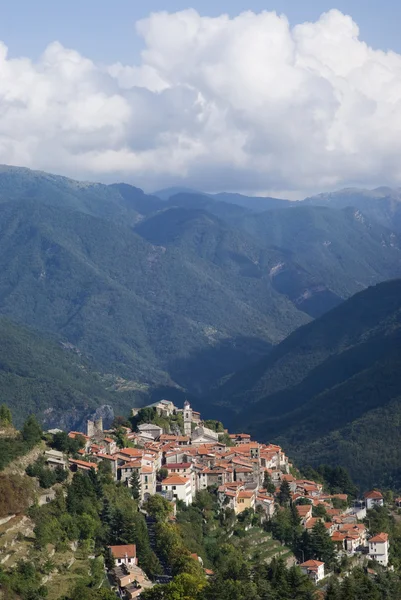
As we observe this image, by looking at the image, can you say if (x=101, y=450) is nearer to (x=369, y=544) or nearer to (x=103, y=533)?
(x=103, y=533)

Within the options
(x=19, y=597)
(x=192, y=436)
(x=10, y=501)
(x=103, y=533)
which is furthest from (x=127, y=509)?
(x=192, y=436)

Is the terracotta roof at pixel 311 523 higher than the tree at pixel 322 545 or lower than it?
higher

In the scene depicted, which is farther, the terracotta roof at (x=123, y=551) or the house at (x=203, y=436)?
the house at (x=203, y=436)

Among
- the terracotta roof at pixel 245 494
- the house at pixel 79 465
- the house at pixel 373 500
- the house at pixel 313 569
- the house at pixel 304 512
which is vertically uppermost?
the house at pixel 79 465

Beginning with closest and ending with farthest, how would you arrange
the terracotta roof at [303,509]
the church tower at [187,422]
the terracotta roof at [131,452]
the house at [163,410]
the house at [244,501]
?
the house at [244,501] → the terracotta roof at [131,452] → the terracotta roof at [303,509] → the church tower at [187,422] → the house at [163,410]

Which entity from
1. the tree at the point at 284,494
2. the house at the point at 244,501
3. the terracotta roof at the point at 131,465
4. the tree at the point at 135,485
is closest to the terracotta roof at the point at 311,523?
the tree at the point at 284,494

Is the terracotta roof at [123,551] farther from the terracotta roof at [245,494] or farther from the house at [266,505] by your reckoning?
the house at [266,505]

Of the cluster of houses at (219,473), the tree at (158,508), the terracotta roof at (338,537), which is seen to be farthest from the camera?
the terracotta roof at (338,537)
